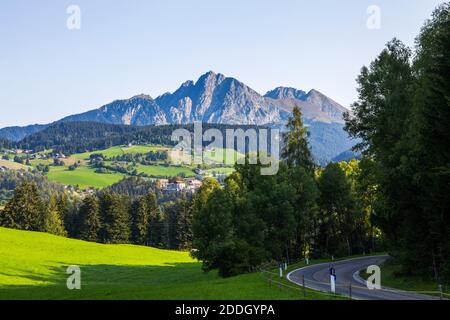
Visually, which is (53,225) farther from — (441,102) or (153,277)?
(441,102)

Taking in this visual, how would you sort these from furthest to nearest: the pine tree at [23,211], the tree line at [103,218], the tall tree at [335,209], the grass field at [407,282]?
the tree line at [103,218]
the pine tree at [23,211]
the tall tree at [335,209]
the grass field at [407,282]

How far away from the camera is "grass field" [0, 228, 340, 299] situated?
1416 inches

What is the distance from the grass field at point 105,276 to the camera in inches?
1416

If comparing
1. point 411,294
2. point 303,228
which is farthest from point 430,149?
point 303,228

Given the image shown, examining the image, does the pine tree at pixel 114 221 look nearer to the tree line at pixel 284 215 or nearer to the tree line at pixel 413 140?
the tree line at pixel 284 215

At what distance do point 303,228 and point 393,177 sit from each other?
37.8 meters

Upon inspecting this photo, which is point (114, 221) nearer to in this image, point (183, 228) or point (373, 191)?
point (183, 228)

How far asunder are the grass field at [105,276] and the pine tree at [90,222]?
2552 cm

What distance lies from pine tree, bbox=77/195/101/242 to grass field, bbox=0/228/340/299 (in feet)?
83.7

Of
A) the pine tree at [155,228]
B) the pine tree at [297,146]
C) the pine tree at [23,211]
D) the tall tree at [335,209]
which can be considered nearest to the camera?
the pine tree at [297,146]

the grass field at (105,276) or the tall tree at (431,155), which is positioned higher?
the tall tree at (431,155)

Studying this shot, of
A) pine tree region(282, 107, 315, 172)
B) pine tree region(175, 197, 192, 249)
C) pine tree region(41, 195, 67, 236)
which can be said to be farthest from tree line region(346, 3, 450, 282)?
pine tree region(41, 195, 67, 236)

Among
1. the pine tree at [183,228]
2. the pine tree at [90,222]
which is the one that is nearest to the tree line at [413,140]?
the pine tree at [183,228]

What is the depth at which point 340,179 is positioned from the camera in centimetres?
7862
